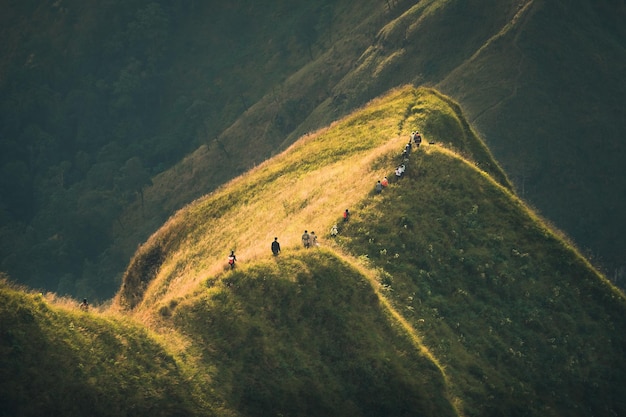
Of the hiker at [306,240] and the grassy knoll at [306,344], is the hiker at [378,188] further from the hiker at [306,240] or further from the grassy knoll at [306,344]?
the grassy knoll at [306,344]

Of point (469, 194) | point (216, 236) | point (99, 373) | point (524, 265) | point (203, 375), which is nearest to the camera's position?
point (99, 373)

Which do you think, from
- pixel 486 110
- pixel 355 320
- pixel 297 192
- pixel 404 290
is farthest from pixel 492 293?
pixel 486 110

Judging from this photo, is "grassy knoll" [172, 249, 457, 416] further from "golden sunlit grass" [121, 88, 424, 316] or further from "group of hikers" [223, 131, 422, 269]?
"golden sunlit grass" [121, 88, 424, 316]

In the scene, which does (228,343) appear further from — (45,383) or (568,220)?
(568,220)

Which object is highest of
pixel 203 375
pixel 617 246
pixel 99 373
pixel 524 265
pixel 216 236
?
pixel 216 236

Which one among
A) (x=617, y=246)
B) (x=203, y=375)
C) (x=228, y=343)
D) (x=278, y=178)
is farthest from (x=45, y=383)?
(x=617, y=246)

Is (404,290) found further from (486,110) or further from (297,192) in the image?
(486,110)

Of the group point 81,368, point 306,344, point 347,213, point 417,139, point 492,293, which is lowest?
point 492,293

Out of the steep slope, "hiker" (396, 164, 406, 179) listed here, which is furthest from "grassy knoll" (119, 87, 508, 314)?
"hiker" (396, 164, 406, 179)

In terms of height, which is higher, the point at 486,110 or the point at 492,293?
the point at 486,110
